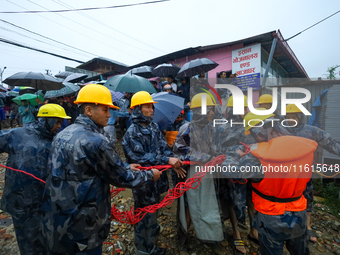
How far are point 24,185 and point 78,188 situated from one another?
1.28 m

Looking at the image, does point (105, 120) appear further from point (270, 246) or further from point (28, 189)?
point (270, 246)

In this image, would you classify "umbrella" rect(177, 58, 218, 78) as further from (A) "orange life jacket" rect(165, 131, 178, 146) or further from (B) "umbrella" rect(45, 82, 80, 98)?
(B) "umbrella" rect(45, 82, 80, 98)

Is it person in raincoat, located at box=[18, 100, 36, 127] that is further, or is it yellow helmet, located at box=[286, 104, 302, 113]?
person in raincoat, located at box=[18, 100, 36, 127]

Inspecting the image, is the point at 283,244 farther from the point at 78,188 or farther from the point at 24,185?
the point at 24,185

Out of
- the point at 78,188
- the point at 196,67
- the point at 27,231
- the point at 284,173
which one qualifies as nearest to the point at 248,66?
the point at 196,67

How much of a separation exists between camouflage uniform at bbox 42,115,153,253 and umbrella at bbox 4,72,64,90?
4630 mm

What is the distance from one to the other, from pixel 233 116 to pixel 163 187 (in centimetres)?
219

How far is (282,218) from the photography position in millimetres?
1742

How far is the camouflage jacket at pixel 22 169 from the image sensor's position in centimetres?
219

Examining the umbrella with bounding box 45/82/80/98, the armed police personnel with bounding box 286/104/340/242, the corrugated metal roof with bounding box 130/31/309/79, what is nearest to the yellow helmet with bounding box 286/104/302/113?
the armed police personnel with bounding box 286/104/340/242

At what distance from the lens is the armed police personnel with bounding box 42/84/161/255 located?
1.48 meters

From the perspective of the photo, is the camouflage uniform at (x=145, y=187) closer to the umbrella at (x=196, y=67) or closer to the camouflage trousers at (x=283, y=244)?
the camouflage trousers at (x=283, y=244)

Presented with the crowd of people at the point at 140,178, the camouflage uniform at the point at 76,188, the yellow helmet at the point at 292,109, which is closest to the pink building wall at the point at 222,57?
the yellow helmet at the point at 292,109

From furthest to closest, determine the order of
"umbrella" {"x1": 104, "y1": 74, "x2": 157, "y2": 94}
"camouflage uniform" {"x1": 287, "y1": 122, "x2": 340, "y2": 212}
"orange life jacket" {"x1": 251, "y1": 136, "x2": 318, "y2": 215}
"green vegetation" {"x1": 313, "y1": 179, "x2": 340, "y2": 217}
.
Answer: "umbrella" {"x1": 104, "y1": 74, "x2": 157, "y2": 94}
"green vegetation" {"x1": 313, "y1": 179, "x2": 340, "y2": 217}
"camouflage uniform" {"x1": 287, "y1": 122, "x2": 340, "y2": 212}
"orange life jacket" {"x1": 251, "y1": 136, "x2": 318, "y2": 215}
